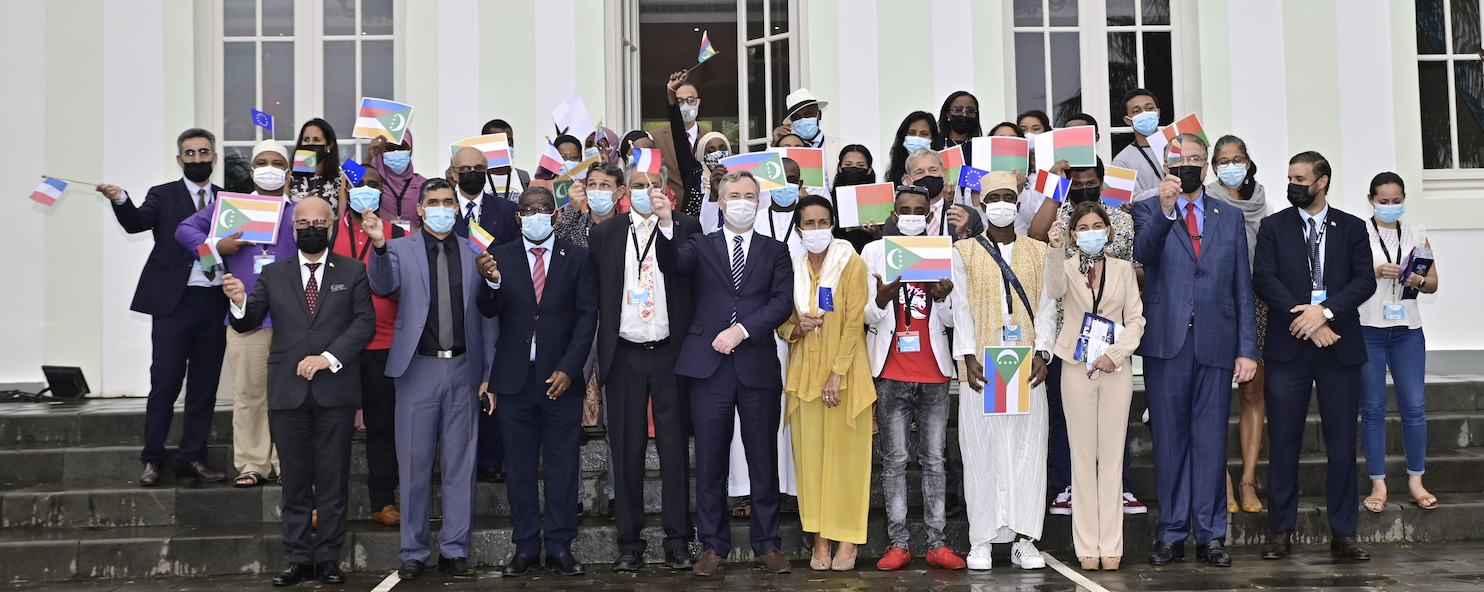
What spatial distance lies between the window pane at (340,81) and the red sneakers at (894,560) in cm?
619

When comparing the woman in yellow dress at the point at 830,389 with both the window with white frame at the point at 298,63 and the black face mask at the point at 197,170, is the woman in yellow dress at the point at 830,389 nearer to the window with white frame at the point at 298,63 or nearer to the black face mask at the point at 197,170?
the black face mask at the point at 197,170

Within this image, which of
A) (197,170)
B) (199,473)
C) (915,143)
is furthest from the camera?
(915,143)

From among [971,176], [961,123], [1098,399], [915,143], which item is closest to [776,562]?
[1098,399]

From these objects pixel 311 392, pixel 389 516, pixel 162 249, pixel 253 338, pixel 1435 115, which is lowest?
pixel 389 516

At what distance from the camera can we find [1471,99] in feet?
32.9

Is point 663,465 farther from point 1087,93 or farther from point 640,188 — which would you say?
point 1087,93

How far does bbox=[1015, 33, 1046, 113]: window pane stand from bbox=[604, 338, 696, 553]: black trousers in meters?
5.09

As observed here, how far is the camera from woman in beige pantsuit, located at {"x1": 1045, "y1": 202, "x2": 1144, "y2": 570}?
238 inches

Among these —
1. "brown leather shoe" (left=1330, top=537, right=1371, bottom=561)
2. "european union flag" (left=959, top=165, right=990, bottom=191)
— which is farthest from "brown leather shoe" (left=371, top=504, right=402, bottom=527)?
"brown leather shoe" (left=1330, top=537, right=1371, bottom=561)

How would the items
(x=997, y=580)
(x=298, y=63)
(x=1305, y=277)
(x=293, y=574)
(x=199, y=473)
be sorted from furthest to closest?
(x=298, y=63), (x=199, y=473), (x=1305, y=277), (x=293, y=574), (x=997, y=580)

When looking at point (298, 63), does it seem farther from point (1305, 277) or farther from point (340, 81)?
point (1305, 277)

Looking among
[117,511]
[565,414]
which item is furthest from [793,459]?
[117,511]

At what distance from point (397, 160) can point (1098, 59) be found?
6.05m

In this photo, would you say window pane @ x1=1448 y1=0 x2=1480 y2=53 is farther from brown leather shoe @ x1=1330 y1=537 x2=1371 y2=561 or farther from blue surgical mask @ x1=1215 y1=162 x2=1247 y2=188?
brown leather shoe @ x1=1330 y1=537 x2=1371 y2=561
